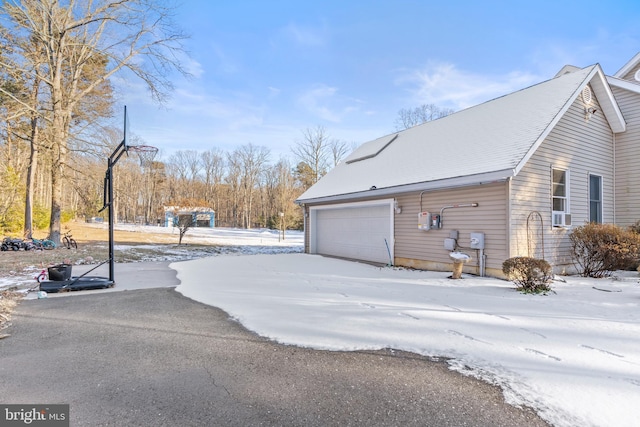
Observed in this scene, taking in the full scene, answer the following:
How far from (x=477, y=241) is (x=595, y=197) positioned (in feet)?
15.1

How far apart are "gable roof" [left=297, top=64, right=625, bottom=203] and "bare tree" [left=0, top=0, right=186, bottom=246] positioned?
10.0m

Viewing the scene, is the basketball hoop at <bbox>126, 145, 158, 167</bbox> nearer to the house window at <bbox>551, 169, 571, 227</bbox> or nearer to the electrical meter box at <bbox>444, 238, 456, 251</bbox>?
the electrical meter box at <bbox>444, 238, 456, 251</bbox>

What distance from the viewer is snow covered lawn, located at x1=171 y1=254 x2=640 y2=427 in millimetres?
2584

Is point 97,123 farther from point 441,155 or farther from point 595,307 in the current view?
point 595,307

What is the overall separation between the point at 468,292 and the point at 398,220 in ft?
13.9

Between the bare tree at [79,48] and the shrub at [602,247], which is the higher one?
the bare tree at [79,48]

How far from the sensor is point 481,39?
12.8 metres

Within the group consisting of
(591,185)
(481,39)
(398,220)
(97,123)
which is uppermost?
(481,39)

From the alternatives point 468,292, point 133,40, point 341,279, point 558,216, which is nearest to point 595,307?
point 468,292

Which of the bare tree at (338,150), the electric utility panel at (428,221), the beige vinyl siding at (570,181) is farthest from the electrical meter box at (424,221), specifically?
the bare tree at (338,150)

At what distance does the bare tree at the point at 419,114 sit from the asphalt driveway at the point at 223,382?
3113 cm

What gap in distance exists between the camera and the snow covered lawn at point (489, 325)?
2.58 m

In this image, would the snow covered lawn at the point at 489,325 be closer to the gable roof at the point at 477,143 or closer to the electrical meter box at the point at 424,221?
the electrical meter box at the point at 424,221

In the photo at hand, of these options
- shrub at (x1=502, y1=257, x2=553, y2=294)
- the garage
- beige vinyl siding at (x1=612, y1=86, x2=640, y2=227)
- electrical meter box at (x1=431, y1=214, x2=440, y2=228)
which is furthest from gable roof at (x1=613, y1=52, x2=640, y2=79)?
shrub at (x1=502, y1=257, x2=553, y2=294)
